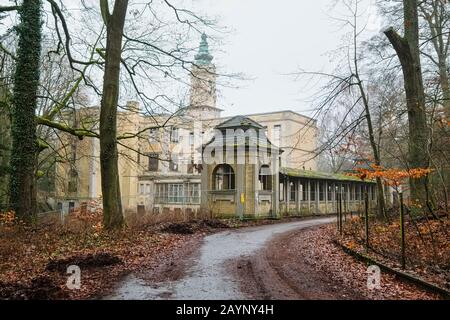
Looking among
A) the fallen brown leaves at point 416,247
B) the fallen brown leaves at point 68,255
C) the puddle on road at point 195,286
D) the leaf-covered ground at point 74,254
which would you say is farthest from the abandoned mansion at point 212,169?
the puddle on road at point 195,286

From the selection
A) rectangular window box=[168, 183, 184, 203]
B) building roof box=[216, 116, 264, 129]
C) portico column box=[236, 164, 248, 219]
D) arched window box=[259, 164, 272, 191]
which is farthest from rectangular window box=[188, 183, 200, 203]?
building roof box=[216, 116, 264, 129]

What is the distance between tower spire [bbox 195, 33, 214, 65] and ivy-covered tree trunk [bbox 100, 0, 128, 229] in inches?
133

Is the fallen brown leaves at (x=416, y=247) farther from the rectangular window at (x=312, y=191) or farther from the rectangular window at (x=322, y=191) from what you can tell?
the rectangular window at (x=322, y=191)

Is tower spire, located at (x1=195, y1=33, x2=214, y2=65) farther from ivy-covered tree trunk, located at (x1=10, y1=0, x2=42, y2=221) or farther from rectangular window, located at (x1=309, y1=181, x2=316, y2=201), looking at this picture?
rectangular window, located at (x1=309, y1=181, x2=316, y2=201)

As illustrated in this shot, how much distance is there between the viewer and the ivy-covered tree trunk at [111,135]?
1250 centimetres

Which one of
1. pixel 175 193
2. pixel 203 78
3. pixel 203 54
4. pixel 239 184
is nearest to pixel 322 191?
pixel 239 184

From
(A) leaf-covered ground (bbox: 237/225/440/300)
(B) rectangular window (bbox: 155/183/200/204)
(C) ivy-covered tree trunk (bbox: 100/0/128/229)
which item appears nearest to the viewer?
(A) leaf-covered ground (bbox: 237/225/440/300)

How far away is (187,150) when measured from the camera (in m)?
45.0

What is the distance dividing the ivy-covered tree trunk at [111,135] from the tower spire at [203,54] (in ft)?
11.1

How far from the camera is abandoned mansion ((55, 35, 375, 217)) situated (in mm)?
16922

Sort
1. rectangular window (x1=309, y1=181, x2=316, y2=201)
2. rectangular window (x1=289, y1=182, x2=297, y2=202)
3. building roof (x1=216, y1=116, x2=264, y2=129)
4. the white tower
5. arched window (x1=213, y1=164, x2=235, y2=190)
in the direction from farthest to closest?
rectangular window (x1=309, y1=181, x2=316, y2=201), rectangular window (x1=289, y1=182, x2=297, y2=202), arched window (x1=213, y1=164, x2=235, y2=190), building roof (x1=216, y1=116, x2=264, y2=129), the white tower

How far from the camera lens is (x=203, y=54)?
52.5 ft
